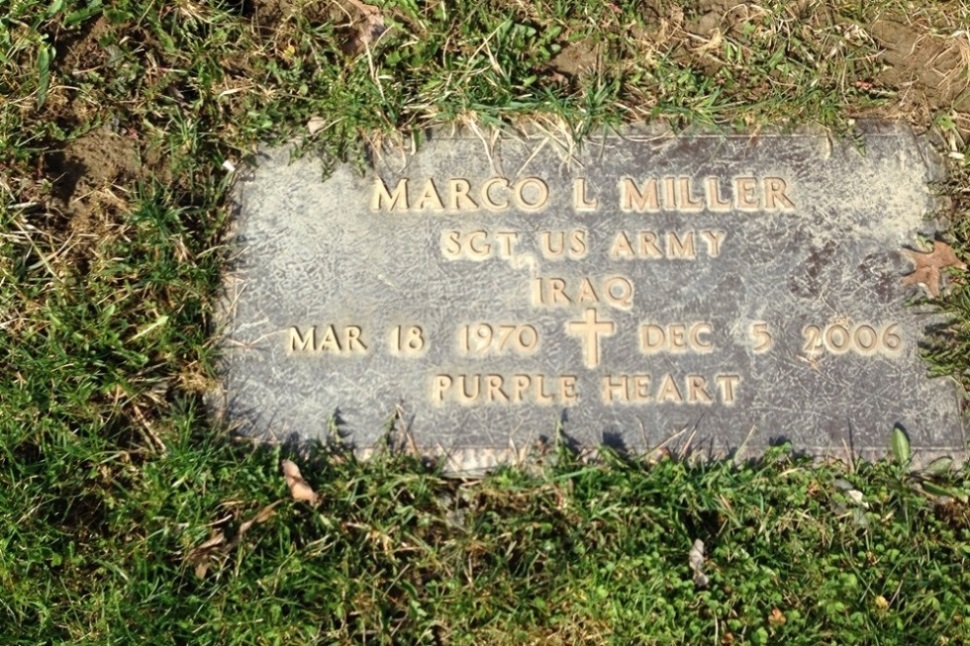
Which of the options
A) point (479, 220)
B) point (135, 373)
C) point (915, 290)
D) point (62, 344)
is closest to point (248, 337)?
point (135, 373)

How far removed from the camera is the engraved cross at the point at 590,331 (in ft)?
7.53

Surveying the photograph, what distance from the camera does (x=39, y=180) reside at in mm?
2521

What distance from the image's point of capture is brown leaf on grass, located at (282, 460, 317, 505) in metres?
2.23

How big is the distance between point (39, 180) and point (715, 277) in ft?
6.50

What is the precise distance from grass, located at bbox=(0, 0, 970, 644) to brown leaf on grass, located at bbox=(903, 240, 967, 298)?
6cm

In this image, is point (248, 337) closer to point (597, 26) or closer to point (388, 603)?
point (388, 603)

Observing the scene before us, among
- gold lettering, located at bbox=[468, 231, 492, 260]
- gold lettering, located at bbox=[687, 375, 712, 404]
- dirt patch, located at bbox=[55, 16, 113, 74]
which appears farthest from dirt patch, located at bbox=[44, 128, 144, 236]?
gold lettering, located at bbox=[687, 375, 712, 404]

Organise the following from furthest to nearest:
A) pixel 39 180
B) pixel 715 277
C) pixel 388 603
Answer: pixel 39 180
pixel 715 277
pixel 388 603

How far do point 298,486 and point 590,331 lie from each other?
87 cm

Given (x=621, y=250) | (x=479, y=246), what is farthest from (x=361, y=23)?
(x=621, y=250)

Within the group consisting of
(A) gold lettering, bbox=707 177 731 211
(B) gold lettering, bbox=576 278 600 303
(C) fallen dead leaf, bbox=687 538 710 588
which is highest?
(A) gold lettering, bbox=707 177 731 211

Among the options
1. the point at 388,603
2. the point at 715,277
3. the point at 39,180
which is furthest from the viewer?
the point at 39,180

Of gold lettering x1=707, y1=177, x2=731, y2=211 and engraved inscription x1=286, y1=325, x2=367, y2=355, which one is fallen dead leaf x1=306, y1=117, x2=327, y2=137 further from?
gold lettering x1=707, y1=177, x2=731, y2=211

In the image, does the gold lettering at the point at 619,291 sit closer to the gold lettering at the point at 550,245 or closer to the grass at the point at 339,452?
the gold lettering at the point at 550,245
